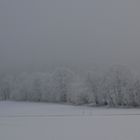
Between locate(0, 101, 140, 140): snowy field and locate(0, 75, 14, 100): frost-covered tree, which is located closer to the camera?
locate(0, 101, 140, 140): snowy field

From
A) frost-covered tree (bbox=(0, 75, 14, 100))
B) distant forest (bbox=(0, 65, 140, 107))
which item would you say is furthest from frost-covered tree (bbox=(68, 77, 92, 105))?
frost-covered tree (bbox=(0, 75, 14, 100))

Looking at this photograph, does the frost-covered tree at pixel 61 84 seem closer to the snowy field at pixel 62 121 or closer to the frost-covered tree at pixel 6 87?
the snowy field at pixel 62 121

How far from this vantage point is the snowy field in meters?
2.16

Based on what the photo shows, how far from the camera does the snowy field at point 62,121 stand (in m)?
2.16

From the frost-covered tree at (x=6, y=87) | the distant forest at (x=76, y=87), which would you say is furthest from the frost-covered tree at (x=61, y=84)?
the frost-covered tree at (x=6, y=87)

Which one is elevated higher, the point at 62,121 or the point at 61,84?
the point at 61,84

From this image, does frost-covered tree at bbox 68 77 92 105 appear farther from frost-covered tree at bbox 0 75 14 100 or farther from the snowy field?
frost-covered tree at bbox 0 75 14 100

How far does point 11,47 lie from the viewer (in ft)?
7.97

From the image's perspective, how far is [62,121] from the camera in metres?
2.34

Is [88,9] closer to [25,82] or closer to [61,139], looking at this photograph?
[25,82]

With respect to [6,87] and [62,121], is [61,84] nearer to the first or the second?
[62,121]

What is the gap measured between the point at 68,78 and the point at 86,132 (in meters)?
0.45

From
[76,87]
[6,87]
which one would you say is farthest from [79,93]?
[6,87]

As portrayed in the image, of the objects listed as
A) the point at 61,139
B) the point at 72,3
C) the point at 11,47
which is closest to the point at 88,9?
the point at 72,3
